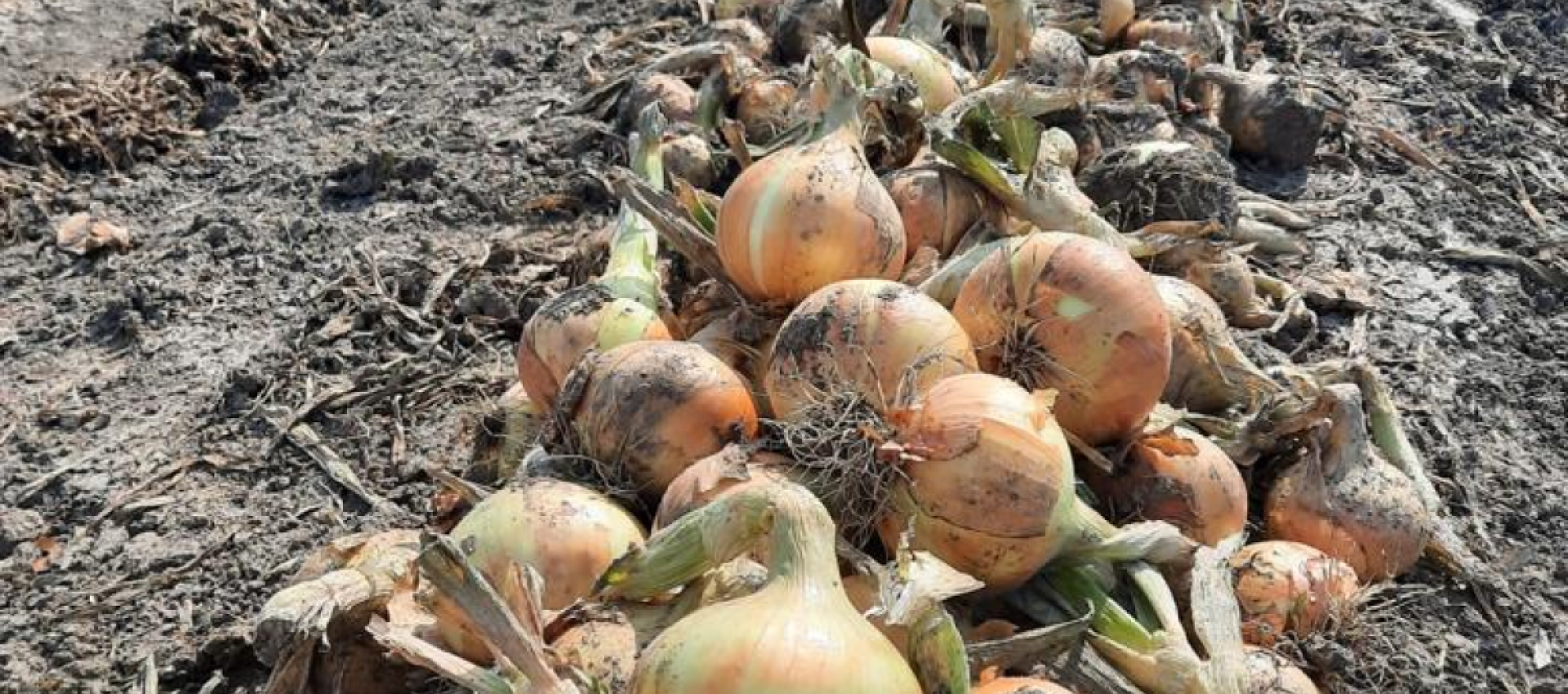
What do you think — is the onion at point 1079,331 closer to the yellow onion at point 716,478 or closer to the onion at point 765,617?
the yellow onion at point 716,478

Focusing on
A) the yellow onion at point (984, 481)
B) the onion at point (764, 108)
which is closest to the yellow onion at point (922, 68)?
the onion at point (764, 108)

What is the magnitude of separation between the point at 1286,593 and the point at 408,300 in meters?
2.65

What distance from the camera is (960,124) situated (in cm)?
340

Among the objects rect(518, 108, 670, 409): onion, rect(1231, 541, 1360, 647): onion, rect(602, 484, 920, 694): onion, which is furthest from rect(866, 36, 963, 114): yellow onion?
rect(602, 484, 920, 694): onion

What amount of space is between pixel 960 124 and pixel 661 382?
4.43 feet

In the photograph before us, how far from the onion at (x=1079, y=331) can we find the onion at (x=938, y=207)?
0.59 metres

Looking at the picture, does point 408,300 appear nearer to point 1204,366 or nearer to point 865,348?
point 865,348

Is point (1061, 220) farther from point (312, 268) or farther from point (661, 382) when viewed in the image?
point (312, 268)

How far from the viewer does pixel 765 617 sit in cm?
170

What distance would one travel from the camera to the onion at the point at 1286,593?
7.86 ft

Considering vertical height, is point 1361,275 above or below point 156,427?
above

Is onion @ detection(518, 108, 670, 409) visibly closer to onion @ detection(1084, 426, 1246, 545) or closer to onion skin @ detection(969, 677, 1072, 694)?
onion @ detection(1084, 426, 1246, 545)

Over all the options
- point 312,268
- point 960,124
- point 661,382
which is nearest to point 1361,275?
point 960,124

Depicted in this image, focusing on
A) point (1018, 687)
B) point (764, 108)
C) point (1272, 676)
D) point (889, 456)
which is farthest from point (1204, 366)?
point (764, 108)
